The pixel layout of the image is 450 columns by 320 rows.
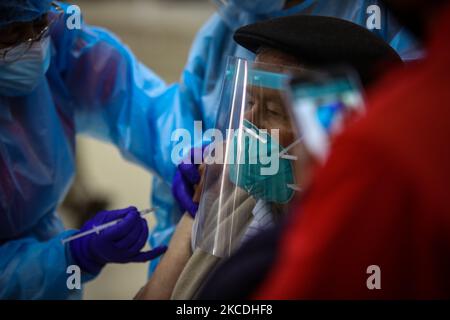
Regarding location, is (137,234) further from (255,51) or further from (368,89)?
(368,89)

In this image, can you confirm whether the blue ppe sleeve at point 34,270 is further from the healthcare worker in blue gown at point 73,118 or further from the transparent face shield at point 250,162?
the transparent face shield at point 250,162

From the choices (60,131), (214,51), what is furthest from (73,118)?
(214,51)

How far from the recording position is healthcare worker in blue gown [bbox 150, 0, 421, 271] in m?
1.40

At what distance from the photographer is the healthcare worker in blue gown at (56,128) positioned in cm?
131

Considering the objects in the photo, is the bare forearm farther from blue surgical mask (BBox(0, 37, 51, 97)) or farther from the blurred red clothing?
the blurred red clothing

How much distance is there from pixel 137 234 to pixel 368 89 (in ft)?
2.36

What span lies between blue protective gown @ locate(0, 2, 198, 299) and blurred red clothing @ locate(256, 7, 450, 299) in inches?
35.8

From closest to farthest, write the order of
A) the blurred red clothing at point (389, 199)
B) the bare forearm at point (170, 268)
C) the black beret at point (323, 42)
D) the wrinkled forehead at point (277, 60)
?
the blurred red clothing at point (389, 199)
the black beret at point (323, 42)
the wrinkled forehead at point (277, 60)
the bare forearm at point (170, 268)

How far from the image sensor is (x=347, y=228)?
21.9 inches

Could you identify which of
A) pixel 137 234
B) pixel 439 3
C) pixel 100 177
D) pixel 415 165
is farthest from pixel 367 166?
pixel 100 177

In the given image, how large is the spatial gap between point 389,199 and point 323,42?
44 cm

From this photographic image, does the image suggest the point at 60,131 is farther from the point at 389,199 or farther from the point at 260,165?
the point at 389,199

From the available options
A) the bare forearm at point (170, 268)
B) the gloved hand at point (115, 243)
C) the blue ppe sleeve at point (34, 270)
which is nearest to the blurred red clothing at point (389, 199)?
the bare forearm at point (170, 268)
